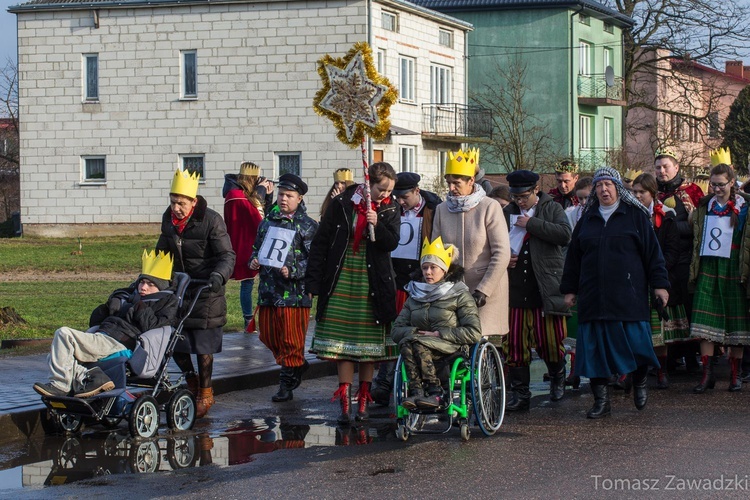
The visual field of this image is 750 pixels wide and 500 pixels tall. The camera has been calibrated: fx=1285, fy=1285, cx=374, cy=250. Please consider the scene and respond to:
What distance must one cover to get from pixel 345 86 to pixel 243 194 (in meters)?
4.38

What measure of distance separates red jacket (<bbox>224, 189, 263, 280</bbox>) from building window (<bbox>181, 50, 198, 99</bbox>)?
96.7ft

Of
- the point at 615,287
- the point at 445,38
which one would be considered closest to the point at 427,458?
the point at 615,287

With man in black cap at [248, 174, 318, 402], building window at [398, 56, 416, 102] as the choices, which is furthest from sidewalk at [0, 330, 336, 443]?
building window at [398, 56, 416, 102]

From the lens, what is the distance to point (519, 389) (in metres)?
10.8

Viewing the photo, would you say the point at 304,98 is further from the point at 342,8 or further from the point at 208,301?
the point at 208,301

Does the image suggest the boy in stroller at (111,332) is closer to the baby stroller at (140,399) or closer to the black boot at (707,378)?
the baby stroller at (140,399)

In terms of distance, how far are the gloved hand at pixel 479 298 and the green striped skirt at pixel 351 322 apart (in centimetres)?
84

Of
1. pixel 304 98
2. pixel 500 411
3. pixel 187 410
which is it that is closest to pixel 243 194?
pixel 187 410

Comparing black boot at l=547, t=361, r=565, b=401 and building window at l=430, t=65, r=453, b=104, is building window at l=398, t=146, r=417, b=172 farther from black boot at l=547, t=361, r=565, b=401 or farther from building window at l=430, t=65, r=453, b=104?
black boot at l=547, t=361, r=565, b=401

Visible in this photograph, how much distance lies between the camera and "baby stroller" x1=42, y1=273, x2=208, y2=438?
932 cm

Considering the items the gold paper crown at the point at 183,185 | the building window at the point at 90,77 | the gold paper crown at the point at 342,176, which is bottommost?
the gold paper crown at the point at 183,185

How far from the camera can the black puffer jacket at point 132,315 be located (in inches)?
383

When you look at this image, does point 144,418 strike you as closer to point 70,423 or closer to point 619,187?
point 70,423

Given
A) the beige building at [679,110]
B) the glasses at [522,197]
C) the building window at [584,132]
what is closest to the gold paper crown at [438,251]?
the glasses at [522,197]
